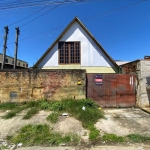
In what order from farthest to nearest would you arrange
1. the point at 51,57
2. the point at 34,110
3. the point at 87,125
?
the point at 51,57 → the point at 34,110 → the point at 87,125

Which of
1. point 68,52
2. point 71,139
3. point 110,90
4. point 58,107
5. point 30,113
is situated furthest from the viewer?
point 68,52

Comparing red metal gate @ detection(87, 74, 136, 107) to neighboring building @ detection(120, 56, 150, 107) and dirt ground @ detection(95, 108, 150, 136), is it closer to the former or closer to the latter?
neighboring building @ detection(120, 56, 150, 107)

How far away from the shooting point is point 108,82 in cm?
876

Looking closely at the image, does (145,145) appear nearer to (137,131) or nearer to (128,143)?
(128,143)

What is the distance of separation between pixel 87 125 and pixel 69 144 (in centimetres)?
148

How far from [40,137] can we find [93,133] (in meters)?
1.78

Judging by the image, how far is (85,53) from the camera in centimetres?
1219

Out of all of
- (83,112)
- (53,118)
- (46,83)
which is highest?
(46,83)

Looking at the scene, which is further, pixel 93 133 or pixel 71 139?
pixel 93 133

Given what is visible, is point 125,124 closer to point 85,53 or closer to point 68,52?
point 85,53

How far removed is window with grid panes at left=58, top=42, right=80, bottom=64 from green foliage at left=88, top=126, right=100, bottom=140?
25.1 feet

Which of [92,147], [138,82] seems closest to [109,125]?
[92,147]

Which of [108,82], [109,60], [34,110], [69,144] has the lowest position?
[69,144]

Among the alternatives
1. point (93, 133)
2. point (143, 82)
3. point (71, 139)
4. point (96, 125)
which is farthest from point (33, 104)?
point (143, 82)
